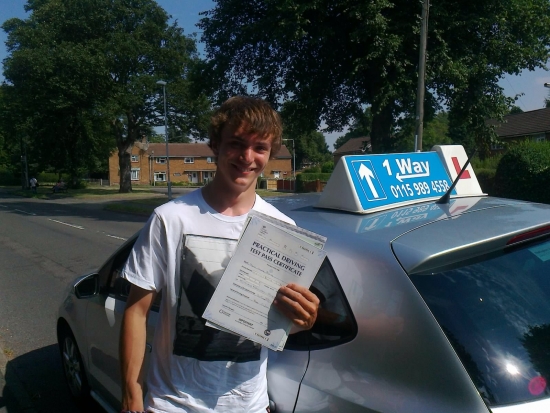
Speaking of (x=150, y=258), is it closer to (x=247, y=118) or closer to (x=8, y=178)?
(x=247, y=118)

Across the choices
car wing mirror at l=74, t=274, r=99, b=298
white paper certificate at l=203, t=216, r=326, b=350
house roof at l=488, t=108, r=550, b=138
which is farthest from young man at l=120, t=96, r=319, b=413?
house roof at l=488, t=108, r=550, b=138

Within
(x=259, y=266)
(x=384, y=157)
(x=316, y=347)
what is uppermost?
(x=384, y=157)

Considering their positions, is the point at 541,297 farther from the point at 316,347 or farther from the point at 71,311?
the point at 71,311

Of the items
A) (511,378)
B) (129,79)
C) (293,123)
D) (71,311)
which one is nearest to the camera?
(511,378)

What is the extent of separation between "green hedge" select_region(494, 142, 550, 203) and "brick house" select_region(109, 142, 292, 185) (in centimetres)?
6808

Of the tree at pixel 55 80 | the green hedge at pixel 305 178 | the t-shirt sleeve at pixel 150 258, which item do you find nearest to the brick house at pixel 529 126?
the green hedge at pixel 305 178

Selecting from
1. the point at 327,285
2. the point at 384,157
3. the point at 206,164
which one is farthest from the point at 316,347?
the point at 206,164

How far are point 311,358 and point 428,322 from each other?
515 millimetres

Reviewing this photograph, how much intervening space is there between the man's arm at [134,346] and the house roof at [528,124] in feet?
158

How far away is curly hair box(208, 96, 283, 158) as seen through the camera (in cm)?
199

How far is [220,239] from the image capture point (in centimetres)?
193

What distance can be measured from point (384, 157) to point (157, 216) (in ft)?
4.79

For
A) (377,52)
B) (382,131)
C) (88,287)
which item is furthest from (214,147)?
(382,131)

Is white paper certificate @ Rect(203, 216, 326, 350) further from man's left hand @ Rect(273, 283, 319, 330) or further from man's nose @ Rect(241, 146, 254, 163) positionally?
man's nose @ Rect(241, 146, 254, 163)
